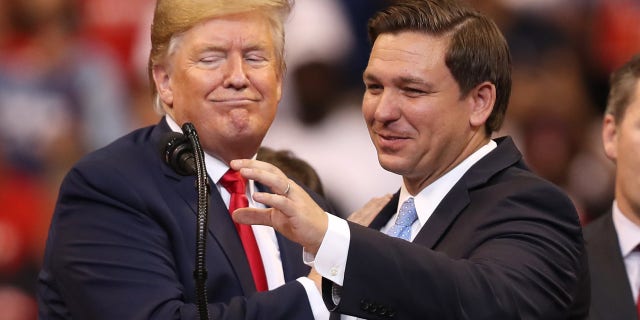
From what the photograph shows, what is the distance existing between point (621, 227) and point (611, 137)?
11.5 inches

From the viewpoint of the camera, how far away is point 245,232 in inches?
117

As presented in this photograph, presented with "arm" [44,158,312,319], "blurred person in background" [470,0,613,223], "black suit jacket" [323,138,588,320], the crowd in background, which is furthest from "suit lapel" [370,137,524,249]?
"blurred person in background" [470,0,613,223]

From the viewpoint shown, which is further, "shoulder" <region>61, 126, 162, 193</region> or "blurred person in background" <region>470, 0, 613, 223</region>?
"blurred person in background" <region>470, 0, 613, 223</region>

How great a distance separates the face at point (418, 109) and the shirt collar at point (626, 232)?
0.75 metres

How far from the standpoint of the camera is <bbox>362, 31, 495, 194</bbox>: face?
8.98 feet

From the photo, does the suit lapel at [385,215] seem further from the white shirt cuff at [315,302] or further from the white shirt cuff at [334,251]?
the white shirt cuff at [334,251]

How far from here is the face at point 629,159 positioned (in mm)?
3357

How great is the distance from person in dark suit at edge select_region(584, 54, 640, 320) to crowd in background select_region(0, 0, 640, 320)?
1467 millimetres

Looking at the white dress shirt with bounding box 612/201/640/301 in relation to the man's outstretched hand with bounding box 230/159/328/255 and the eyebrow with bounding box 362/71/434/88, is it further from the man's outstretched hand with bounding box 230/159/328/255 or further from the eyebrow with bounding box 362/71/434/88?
the man's outstretched hand with bounding box 230/159/328/255

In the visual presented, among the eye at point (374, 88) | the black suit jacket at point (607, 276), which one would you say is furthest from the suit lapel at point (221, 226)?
the black suit jacket at point (607, 276)

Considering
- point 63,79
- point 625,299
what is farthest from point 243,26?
point 63,79

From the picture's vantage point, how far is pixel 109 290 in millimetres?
2691

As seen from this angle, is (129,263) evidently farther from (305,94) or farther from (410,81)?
(305,94)

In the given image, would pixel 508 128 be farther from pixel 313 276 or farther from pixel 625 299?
pixel 313 276
